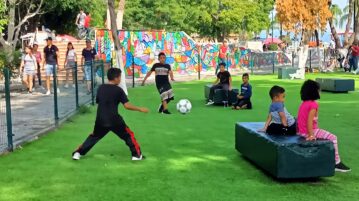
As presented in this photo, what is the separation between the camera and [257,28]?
60.8 m

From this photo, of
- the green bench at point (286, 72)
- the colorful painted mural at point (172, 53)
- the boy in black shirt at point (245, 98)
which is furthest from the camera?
the colorful painted mural at point (172, 53)

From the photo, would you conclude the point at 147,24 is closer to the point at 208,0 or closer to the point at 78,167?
the point at 208,0

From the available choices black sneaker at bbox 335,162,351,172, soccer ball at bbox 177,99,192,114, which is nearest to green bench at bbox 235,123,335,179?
black sneaker at bbox 335,162,351,172

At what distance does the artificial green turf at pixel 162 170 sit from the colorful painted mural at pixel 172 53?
18.5m

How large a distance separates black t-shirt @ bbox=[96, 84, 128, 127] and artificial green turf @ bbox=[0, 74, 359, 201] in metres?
0.62

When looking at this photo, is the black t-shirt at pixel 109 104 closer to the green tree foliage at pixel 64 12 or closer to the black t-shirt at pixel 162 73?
the black t-shirt at pixel 162 73

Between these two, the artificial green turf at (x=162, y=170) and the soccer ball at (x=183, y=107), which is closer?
the artificial green turf at (x=162, y=170)

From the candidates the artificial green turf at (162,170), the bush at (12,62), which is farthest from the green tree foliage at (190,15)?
the artificial green turf at (162,170)

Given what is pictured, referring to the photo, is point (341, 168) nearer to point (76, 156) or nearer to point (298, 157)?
point (298, 157)

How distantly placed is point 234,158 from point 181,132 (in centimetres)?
262

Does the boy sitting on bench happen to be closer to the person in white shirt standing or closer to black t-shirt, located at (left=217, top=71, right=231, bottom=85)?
black t-shirt, located at (left=217, top=71, right=231, bottom=85)

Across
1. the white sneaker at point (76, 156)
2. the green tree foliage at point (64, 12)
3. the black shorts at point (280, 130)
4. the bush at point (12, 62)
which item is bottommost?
the white sneaker at point (76, 156)

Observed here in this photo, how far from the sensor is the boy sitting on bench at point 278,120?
6938 mm

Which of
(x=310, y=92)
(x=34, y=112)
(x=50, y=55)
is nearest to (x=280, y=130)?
(x=310, y=92)
